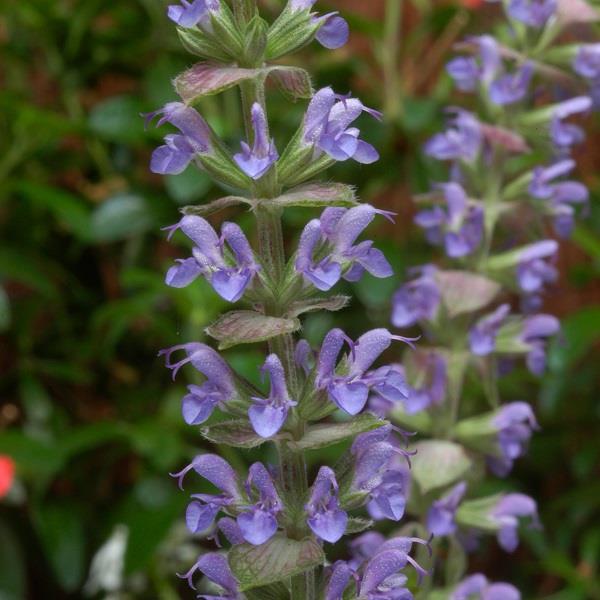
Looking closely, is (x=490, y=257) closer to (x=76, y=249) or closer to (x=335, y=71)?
(x=335, y=71)

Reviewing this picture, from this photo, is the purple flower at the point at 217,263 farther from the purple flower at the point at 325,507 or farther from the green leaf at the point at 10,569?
the green leaf at the point at 10,569

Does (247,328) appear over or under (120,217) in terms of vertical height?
over

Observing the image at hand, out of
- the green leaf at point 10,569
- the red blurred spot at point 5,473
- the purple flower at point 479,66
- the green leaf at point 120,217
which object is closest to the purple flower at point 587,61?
the purple flower at point 479,66

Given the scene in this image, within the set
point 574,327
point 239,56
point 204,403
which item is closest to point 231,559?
point 204,403

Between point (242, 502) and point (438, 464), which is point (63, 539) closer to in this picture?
point (438, 464)

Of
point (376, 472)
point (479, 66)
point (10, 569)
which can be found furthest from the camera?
point (10, 569)

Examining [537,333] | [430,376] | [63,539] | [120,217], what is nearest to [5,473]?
[63,539]
